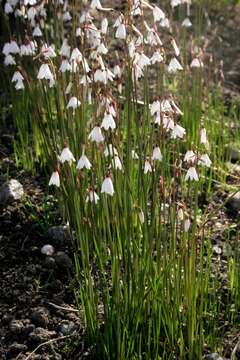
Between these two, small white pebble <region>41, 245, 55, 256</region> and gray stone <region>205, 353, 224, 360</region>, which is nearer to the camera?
gray stone <region>205, 353, 224, 360</region>

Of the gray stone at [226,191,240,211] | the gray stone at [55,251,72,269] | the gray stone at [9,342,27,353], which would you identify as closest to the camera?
the gray stone at [9,342,27,353]

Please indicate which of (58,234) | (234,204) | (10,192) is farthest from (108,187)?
(234,204)

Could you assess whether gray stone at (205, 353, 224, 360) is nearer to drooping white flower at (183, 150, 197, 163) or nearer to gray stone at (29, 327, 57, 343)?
gray stone at (29, 327, 57, 343)

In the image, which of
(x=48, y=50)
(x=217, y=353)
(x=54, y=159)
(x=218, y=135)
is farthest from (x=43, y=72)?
(x=218, y=135)

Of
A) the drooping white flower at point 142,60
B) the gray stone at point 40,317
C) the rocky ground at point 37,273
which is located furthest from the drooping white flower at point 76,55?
the gray stone at point 40,317

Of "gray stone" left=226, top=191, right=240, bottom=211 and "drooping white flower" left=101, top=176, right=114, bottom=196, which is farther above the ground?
"drooping white flower" left=101, top=176, right=114, bottom=196

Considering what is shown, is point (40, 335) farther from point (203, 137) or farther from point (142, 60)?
point (142, 60)

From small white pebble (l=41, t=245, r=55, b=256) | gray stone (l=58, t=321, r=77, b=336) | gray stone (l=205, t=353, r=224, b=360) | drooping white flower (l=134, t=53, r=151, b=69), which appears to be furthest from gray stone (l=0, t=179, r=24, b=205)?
gray stone (l=205, t=353, r=224, b=360)
